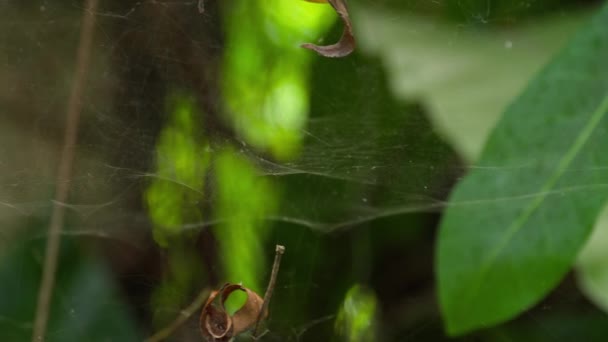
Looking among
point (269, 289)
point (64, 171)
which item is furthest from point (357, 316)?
point (64, 171)

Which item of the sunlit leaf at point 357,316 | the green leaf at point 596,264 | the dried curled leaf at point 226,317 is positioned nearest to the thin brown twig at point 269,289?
the dried curled leaf at point 226,317

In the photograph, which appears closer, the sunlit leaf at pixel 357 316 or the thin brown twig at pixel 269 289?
the thin brown twig at pixel 269 289

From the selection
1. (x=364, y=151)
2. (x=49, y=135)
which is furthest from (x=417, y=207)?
(x=49, y=135)

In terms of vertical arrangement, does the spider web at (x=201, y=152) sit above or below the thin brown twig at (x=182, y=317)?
above

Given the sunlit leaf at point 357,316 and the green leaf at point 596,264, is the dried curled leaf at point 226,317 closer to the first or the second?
the sunlit leaf at point 357,316

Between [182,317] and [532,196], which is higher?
[532,196]

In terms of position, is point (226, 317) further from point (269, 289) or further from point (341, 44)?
point (341, 44)

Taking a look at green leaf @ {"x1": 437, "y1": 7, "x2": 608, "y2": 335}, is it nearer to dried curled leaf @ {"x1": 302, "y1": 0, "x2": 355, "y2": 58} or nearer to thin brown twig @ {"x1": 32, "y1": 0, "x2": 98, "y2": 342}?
dried curled leaf @ {"x1": 302, "y1": 0, "x2": 355, "y2": 58}
